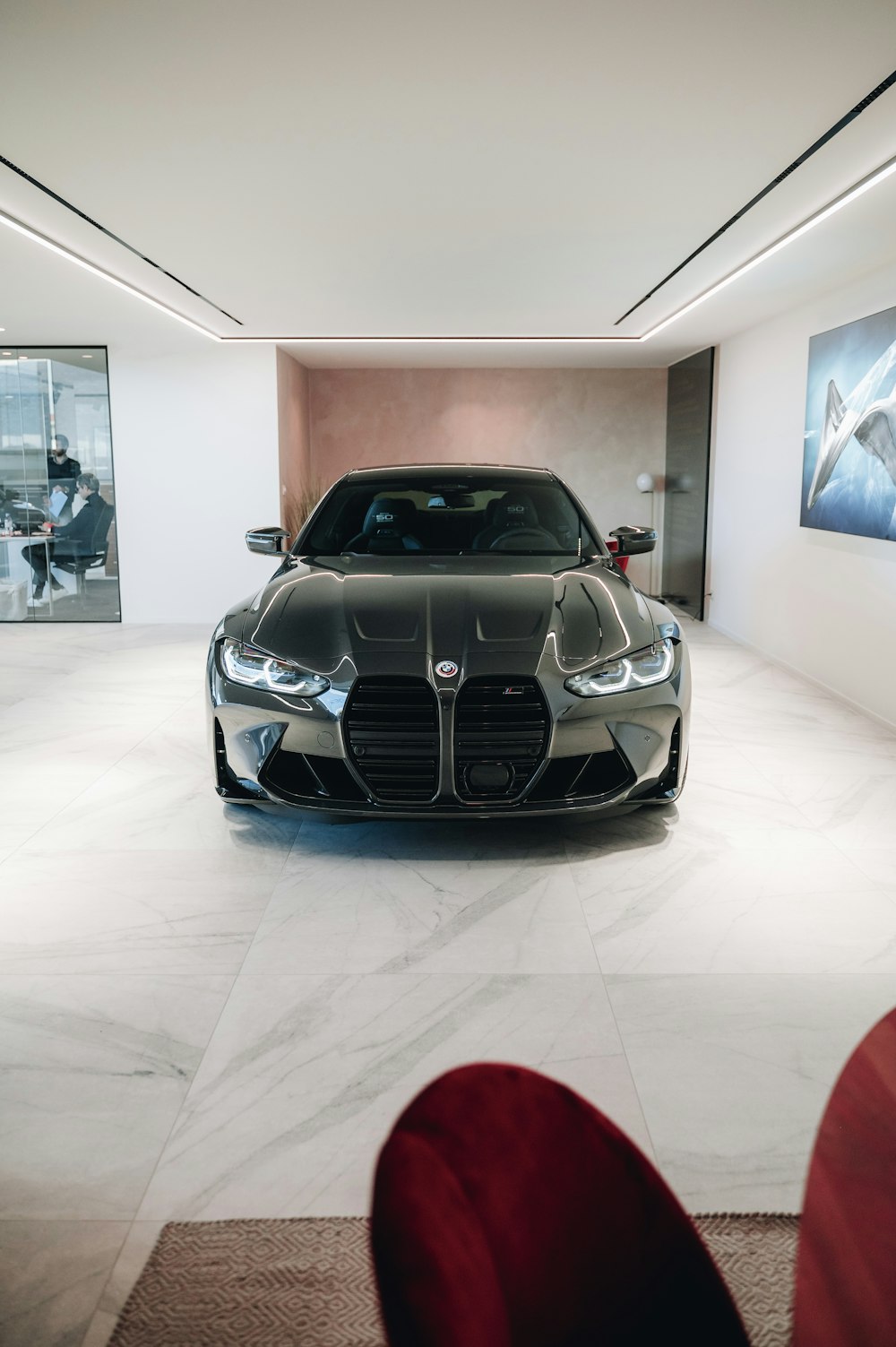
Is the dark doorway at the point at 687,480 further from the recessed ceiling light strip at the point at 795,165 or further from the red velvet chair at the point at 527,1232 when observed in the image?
the red velvet chair at the point at 527,1232

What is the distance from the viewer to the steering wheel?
3836 mm

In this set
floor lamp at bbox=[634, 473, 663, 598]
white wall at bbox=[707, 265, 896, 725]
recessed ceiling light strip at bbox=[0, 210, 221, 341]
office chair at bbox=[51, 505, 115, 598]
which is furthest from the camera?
floor lamp at bbox=[634, 473, 663, 598]

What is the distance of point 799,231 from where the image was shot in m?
4.40

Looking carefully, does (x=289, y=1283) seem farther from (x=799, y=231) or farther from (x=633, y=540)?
(x=799, y=231)

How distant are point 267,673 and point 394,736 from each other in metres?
0.43

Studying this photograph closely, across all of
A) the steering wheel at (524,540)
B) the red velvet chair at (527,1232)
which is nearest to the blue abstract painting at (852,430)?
the steering wheel at (524,540)

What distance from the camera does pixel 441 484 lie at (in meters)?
3.97

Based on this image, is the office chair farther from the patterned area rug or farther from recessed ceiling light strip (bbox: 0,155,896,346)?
the patterned area rug

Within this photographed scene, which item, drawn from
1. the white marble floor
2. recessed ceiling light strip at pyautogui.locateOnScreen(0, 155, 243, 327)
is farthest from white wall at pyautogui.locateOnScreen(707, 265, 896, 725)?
recessed ceiling light strip at pyautogui.locateOnScreen(0, 155, 243, 327)

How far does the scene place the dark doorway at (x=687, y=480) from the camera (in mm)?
8484

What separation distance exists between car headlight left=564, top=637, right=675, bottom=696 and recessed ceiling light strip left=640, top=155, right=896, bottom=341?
197cm

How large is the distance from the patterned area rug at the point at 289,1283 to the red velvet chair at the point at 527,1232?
70 centimetres

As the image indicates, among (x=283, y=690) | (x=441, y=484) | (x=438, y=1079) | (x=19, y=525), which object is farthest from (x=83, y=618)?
(x=438, y=1079)

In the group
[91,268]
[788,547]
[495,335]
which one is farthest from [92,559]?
[788,547]
